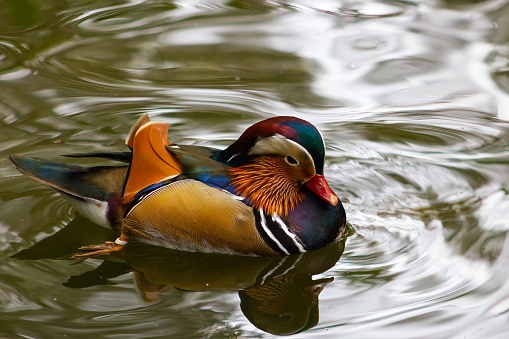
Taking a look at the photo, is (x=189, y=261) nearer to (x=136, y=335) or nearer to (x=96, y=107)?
(x=136, y=335)

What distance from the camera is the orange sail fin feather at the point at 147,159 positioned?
4.81 meters

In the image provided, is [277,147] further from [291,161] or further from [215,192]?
[215,192]

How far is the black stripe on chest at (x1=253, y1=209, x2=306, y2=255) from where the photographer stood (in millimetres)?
4891

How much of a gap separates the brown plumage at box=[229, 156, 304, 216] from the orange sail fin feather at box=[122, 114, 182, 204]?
437mm

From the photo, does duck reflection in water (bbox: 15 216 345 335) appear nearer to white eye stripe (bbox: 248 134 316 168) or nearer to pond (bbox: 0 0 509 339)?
pond (bbox: 0 0 509 339)

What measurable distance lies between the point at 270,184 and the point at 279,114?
5.68 ft

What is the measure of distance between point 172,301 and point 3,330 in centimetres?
95

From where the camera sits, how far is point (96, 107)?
6.86 meters

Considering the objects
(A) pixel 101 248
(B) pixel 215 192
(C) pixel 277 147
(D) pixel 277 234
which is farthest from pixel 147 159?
(D) pixel 277 234

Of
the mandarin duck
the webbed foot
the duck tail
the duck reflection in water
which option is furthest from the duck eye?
the webbed foot

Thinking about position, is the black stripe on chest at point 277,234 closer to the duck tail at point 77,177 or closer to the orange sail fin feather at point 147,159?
the orange sail fin feather at point 147,159

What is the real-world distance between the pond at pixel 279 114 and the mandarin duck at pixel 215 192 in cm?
15

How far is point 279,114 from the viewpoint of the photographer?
6.71m

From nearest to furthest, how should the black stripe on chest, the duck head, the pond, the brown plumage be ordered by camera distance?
the pond, the duck head, the black stripe on chest, the brown plumage
